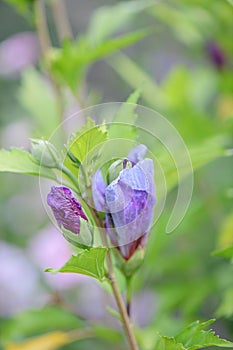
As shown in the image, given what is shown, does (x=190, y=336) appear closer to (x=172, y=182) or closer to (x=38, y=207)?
(x=172, y=182)

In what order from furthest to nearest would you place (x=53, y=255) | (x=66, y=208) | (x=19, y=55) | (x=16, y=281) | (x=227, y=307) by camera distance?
(x=19, y=55) < (x=16, y=281) < (x=53, y=255) < (x=227, y=307) < (x=66, y=208)

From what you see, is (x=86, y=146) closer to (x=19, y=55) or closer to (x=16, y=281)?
(x=16, y=281)

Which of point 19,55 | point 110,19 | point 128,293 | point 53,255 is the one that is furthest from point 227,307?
point 19,55

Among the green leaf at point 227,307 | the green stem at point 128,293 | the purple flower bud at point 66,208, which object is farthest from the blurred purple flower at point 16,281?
the purple flower bud at point 66,208

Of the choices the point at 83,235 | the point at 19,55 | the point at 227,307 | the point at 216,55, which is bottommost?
the point at 227,307

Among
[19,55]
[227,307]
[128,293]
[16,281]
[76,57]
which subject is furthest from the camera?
[19,55]

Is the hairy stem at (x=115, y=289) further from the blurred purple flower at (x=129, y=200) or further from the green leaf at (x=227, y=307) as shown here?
the green leaf at (x=227, y=307)
